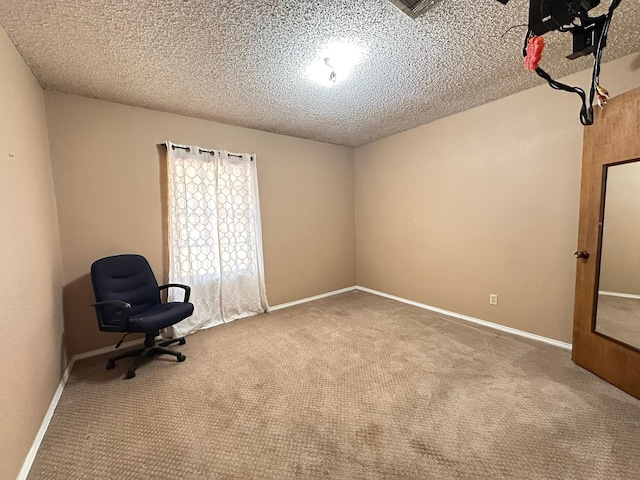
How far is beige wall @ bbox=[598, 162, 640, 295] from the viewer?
5.97 ft

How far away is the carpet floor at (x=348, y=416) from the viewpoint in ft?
4.41

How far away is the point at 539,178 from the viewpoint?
97.8 inches

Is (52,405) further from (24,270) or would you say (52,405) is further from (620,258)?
(620,258)

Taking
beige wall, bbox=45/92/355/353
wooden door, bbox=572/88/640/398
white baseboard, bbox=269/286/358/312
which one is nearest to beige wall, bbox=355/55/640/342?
wooden door, bbox=572/88/640/398

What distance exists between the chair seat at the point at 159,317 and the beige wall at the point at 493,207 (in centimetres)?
281

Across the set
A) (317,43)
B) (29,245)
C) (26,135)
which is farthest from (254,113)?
(29,245)

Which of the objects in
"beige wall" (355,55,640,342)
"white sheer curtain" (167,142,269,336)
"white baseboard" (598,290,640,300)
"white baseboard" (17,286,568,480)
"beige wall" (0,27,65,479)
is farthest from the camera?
"white sheer curtain" (167,142,269,336)

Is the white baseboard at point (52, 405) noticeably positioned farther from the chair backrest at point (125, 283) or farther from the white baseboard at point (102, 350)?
the chair backrest at point (125, 283)

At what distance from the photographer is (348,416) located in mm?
1667

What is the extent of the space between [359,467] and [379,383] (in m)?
0.70

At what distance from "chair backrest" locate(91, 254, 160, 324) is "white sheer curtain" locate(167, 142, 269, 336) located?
300 mm

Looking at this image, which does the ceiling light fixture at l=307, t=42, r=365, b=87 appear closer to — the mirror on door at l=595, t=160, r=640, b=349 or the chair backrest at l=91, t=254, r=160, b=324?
the mirror on door at l=595, t=160, r=640, b=349

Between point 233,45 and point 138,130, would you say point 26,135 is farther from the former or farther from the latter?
point 233,45

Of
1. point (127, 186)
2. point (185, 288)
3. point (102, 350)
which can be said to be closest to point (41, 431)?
point (102, 350)
